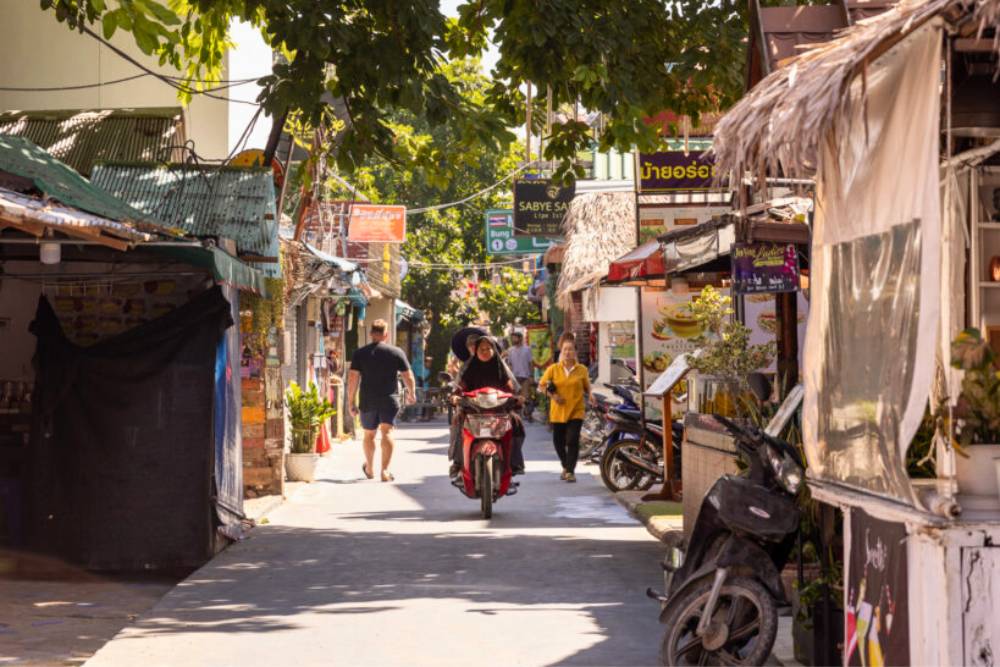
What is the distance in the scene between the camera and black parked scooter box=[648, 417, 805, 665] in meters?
7.19

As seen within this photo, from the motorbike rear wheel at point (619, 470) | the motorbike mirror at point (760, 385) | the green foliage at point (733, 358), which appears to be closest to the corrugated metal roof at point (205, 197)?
the green foliage at point (733, 358)

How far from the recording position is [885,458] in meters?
5.54

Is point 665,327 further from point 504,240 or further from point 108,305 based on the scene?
point 504,240

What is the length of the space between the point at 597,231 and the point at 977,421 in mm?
24963

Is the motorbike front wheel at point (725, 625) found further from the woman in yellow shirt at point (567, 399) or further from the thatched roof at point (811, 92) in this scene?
the woman in yellow shirt at point (567, 399)

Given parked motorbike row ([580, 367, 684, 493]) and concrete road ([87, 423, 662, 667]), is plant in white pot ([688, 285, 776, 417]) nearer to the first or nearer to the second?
concrete road ([87, 423, 662, 667])

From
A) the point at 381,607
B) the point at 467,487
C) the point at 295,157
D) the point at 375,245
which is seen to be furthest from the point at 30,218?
the point at 375,245

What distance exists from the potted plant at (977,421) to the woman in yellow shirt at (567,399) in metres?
12.8

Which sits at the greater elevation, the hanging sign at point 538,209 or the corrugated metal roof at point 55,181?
the hanging sign at point 538,209

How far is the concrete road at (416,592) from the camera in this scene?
822cm

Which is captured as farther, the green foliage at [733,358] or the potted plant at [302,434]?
Result: the potted plant at [302,434]

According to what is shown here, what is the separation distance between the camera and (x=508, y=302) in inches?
2061

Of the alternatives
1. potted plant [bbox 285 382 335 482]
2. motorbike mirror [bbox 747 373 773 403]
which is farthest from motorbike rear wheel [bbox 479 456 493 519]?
motorbike mirror [bbox 747 373 773 403]

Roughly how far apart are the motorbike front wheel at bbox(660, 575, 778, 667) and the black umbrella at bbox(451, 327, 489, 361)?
8886 mm
